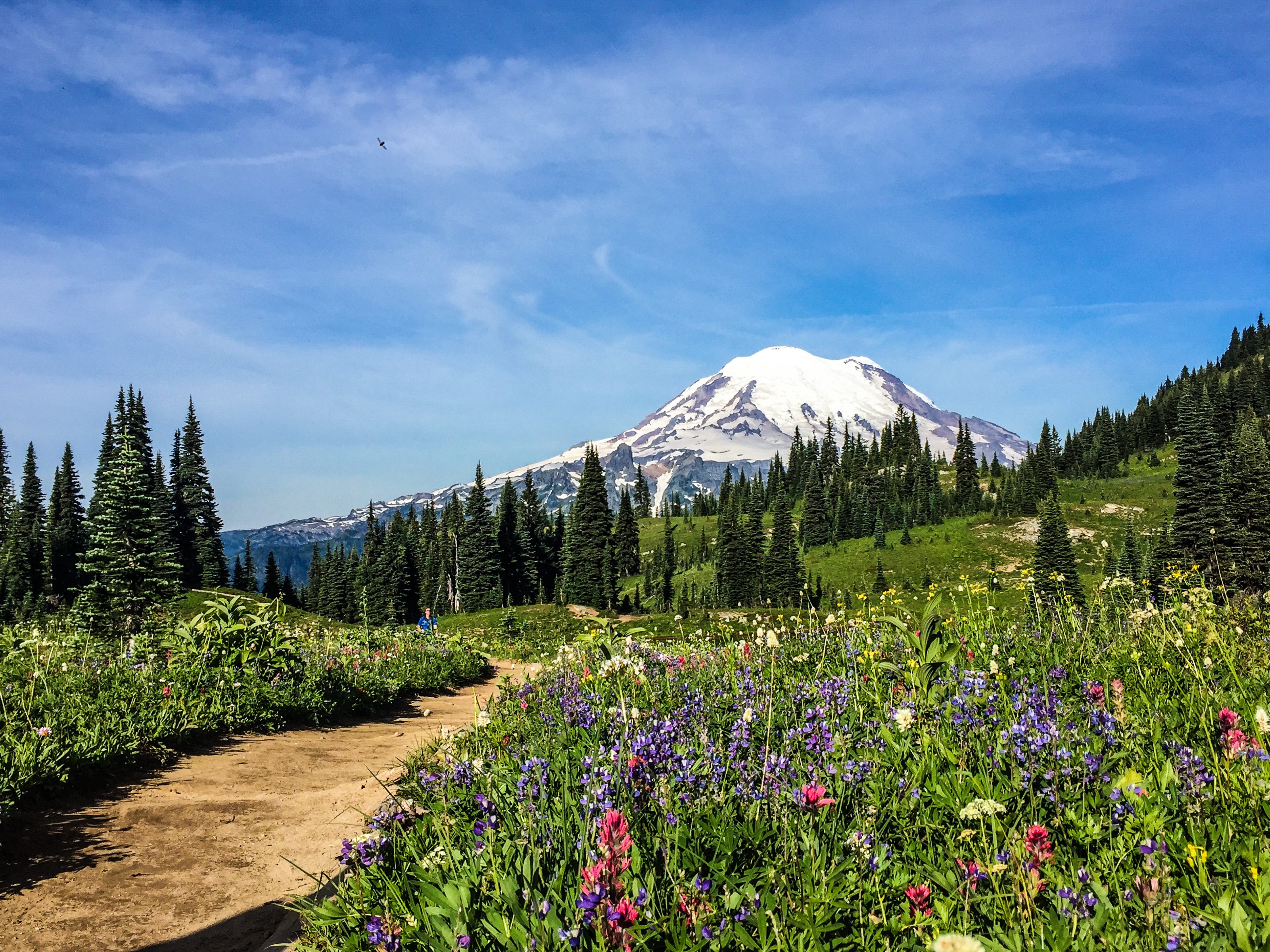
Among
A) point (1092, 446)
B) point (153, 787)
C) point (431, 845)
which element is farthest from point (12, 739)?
point (1092, 446)

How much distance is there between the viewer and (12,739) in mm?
6160

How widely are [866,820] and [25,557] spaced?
10925cm

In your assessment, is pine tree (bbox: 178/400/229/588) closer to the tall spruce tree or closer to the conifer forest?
the conifer forest

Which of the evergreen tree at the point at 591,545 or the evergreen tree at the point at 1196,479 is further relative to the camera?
the evergreen tree at the point at 591,545

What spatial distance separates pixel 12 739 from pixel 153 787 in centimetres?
122

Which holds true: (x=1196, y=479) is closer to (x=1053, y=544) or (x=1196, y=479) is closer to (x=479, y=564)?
(x=1053, y=544)

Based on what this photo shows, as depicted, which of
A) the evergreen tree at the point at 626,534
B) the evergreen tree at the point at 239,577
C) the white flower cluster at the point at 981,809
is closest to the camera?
the white flower cluster at the point at 981,809

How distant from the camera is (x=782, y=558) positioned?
9962 cm

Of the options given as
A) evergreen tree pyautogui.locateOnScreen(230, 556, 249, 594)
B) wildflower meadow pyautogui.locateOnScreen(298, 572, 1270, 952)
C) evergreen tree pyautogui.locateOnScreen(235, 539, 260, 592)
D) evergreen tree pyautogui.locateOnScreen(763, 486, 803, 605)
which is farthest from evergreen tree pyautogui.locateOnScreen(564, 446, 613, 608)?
wildflower meadow pyautogui.locateOnScreen(298, 572, 1270, 952)

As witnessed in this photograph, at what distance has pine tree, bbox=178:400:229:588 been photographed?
7625cm

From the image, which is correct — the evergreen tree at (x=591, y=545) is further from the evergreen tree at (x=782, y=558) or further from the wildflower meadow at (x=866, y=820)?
the wildflower meadow at (x=866, y=820)

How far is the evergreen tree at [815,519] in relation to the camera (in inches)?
5714

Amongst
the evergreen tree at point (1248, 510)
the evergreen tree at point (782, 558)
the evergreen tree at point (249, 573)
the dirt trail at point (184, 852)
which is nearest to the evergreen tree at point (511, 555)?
the evergreen tree at point (782, 558)

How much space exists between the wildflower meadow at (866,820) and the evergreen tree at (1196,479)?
70005 millimetres
